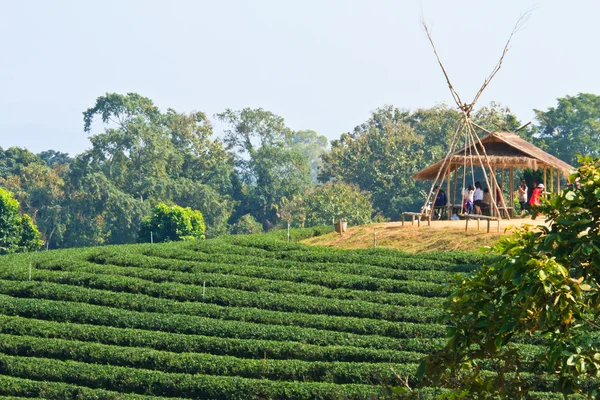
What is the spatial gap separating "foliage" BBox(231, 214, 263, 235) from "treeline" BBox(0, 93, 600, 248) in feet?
0.35

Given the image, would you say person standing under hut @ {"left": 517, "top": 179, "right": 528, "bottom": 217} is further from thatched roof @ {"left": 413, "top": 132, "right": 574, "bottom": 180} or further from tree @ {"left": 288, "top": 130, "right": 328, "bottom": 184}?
tree @ {"left": 288, "top": 130, "right": 328, "bottom": 184}

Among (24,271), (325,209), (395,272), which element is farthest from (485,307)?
(325,209)

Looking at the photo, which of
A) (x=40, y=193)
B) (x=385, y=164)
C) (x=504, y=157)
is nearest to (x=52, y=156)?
(x=40, y=193)

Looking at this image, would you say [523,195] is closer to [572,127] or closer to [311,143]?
[572,127]

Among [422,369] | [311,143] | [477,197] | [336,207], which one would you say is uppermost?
[311,143]

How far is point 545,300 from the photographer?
830 centimetres

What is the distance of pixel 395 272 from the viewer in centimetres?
2598

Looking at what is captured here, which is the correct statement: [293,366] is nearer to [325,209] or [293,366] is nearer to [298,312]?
[298,312]

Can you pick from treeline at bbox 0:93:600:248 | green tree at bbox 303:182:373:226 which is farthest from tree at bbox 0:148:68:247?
green tree at bbox 303:182:373:226

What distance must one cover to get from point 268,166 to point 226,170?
2.64 m

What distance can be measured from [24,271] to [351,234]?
9977mm

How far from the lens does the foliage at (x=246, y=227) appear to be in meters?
55.5

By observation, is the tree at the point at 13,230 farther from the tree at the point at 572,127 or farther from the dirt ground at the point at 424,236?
the tree at the point at 572,127

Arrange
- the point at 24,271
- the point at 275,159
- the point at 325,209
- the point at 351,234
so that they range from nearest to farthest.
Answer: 1. the point at 24,271
2. the point at 351,234
3. the point at 325,209
4. the point at 275,159
